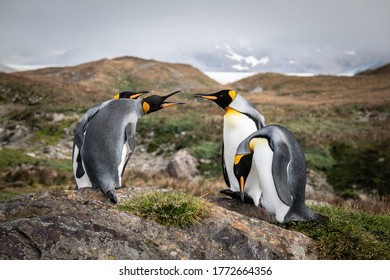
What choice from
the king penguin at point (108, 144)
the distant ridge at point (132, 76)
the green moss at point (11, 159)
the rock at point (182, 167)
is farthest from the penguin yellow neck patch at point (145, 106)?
the distant ridge at point (132, 76)

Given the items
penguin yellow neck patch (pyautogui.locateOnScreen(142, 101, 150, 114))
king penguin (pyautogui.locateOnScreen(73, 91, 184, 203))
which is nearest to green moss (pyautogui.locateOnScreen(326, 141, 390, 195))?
penguin yellow neck patch (pyautogui.locateOnScreen(142, 101, 150, 114))

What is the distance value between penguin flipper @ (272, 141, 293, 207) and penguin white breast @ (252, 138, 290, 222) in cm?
5

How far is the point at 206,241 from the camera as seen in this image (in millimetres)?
1979

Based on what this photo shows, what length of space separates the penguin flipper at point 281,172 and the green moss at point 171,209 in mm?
482

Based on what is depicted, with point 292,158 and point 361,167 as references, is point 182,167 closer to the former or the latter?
point 361,167

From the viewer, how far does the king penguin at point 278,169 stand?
239 cm

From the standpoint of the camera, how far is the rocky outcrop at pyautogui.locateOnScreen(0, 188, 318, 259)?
5.59 ft

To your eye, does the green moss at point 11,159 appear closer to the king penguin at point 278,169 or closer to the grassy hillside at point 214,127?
the grassy hillside at point 214,127

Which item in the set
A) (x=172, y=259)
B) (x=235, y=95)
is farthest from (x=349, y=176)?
(x=172, y=259)

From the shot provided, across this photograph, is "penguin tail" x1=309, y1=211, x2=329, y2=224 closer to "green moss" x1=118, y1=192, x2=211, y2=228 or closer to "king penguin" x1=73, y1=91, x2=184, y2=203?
"green moss" x1=118, y1=192, x2=211, y2=228

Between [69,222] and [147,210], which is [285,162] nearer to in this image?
[147,210]

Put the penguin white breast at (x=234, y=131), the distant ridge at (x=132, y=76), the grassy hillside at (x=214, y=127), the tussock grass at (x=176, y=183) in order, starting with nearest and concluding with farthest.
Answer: the penguin white breast at (x=234, y=131) → the tussock grass at (x=176, y=183) → the grassy hillside at (x=214, y=127) → the distant ridge at (x=132, y=76)

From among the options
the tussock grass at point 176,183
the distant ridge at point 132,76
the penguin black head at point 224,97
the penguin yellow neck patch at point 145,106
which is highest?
the distant ridge at point 132,76

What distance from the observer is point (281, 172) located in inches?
93.7
